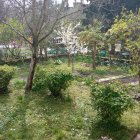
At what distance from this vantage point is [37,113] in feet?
32.4

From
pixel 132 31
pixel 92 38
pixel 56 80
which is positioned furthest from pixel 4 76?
pixel 92 38

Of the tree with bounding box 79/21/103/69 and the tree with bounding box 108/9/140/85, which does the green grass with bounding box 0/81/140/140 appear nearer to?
the tree with bounding box 108/9/140/85

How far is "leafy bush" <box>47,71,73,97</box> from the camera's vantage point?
11.3 m

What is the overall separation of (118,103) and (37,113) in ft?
9.74

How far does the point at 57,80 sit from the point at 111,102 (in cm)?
334

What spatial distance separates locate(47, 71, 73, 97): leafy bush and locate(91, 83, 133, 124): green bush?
2.37 metres

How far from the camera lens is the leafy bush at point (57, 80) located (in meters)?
11.3

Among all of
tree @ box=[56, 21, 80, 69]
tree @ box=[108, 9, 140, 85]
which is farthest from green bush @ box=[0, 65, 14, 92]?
tree @ box=[56, 21, 80, 69]

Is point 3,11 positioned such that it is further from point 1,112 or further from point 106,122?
point 106,122

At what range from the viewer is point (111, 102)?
8.41 metres

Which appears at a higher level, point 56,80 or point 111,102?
point 56,80

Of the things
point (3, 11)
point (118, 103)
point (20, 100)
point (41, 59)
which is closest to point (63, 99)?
point (20, 100)

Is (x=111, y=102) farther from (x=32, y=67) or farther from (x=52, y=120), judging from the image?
(x=32, y=67)

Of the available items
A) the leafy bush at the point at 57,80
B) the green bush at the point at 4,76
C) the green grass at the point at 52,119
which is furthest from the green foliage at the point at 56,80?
the green bush at the point at 4,76
